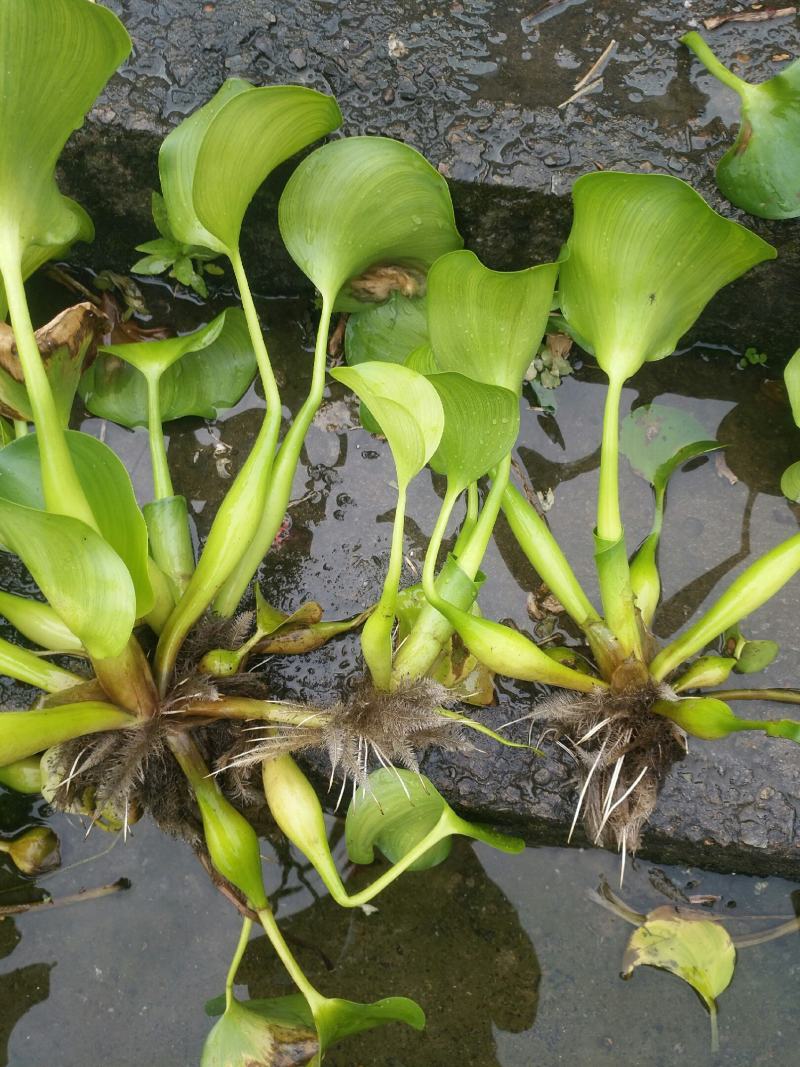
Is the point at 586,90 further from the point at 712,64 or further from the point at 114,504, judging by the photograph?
the point at 114,504

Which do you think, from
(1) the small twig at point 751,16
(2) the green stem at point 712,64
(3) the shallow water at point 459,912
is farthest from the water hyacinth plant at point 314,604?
(1) the small twig at point 751,16

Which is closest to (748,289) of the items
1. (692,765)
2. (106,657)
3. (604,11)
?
(604,11)

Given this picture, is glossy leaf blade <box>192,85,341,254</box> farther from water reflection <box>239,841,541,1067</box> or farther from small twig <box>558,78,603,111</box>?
water reflection <box>239,841,541,1067</box>

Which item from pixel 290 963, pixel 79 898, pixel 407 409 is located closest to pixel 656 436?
pixel 407 409

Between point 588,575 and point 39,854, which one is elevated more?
point 588,575

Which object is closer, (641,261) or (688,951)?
(641,261)

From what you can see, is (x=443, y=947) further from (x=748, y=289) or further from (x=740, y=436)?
(x=748, y=289)

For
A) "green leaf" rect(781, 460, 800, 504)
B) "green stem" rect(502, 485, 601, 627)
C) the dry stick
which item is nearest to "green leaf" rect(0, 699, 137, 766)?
the dry stick
